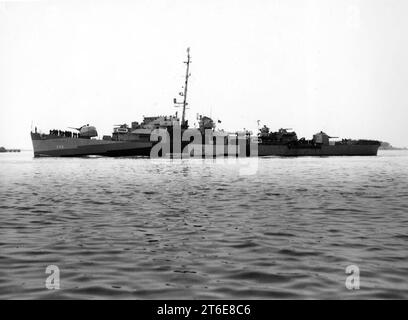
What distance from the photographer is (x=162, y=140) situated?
265ft

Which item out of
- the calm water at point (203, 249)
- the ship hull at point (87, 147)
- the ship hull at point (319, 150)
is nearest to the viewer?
the calm water at point (203, 249)

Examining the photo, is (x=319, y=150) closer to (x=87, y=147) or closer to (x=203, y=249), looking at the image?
(x=87, y=147)

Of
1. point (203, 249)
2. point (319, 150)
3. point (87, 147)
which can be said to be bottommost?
point (203, 249)

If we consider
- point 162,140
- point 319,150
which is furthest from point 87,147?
point 319,150

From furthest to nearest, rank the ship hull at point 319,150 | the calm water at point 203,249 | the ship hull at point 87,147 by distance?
the ship hull at point 319,150
the ship hull at point 87,147
the calm water at point 203,249

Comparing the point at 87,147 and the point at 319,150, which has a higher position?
the point at 87,147

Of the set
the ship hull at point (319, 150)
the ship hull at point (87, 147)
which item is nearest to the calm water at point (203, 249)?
the ship hull at point (87, 147)

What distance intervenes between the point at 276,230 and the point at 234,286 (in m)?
4.68

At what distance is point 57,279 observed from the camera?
6.30 metres

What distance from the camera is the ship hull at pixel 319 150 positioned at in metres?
94.4

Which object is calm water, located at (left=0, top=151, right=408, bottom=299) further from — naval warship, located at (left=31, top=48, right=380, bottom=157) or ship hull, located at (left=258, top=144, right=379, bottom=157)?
ship hull, located at (left=258, top=144, right=379, bottom=157)

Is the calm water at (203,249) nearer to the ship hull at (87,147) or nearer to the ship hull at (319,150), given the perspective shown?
the ship hull at (87,147)

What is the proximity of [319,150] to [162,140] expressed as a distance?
1635 inches
